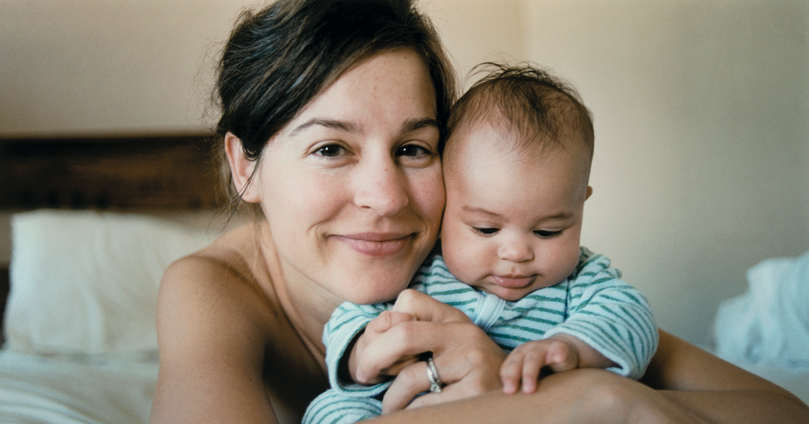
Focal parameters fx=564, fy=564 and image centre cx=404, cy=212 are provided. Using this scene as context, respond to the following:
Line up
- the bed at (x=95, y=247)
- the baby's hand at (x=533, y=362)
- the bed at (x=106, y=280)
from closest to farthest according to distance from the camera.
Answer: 1. the baby's hand at (x=533, y=362)
2. the bed at (x=106, y=280)
3. the bed at (x=95, y=247)

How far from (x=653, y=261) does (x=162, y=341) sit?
2.20 m

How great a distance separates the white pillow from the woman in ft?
3.52

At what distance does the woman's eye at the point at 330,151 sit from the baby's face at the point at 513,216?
0.76ft

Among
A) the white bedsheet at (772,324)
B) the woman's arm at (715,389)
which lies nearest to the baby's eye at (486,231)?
the woman's arm at (715,389)

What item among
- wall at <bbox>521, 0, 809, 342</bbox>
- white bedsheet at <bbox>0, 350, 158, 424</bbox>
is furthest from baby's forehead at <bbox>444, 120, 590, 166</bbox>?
wall at <bbox>521, 0, 809, 342</bbox>

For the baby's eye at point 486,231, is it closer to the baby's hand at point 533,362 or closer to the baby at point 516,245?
the baby at point 516,245

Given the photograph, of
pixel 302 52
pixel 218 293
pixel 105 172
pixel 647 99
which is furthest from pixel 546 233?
pixel 105 172

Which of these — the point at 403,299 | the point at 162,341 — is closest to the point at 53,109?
the point at 162,341

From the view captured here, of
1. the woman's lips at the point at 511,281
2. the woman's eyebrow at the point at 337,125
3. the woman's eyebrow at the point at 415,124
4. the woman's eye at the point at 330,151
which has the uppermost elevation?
the woman's eyebrow at the point at 415,124

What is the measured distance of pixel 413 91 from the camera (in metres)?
1.08

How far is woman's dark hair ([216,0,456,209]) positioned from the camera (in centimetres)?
106

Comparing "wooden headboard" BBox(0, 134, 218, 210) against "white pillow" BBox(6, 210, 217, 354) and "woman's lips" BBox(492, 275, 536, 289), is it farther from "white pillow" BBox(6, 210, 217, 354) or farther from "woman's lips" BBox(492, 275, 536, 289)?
"woman's lips" BBox(492, 275, 536, 289)

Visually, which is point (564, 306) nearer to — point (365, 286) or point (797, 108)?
point (365, 286)

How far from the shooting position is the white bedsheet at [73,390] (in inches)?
51.1
